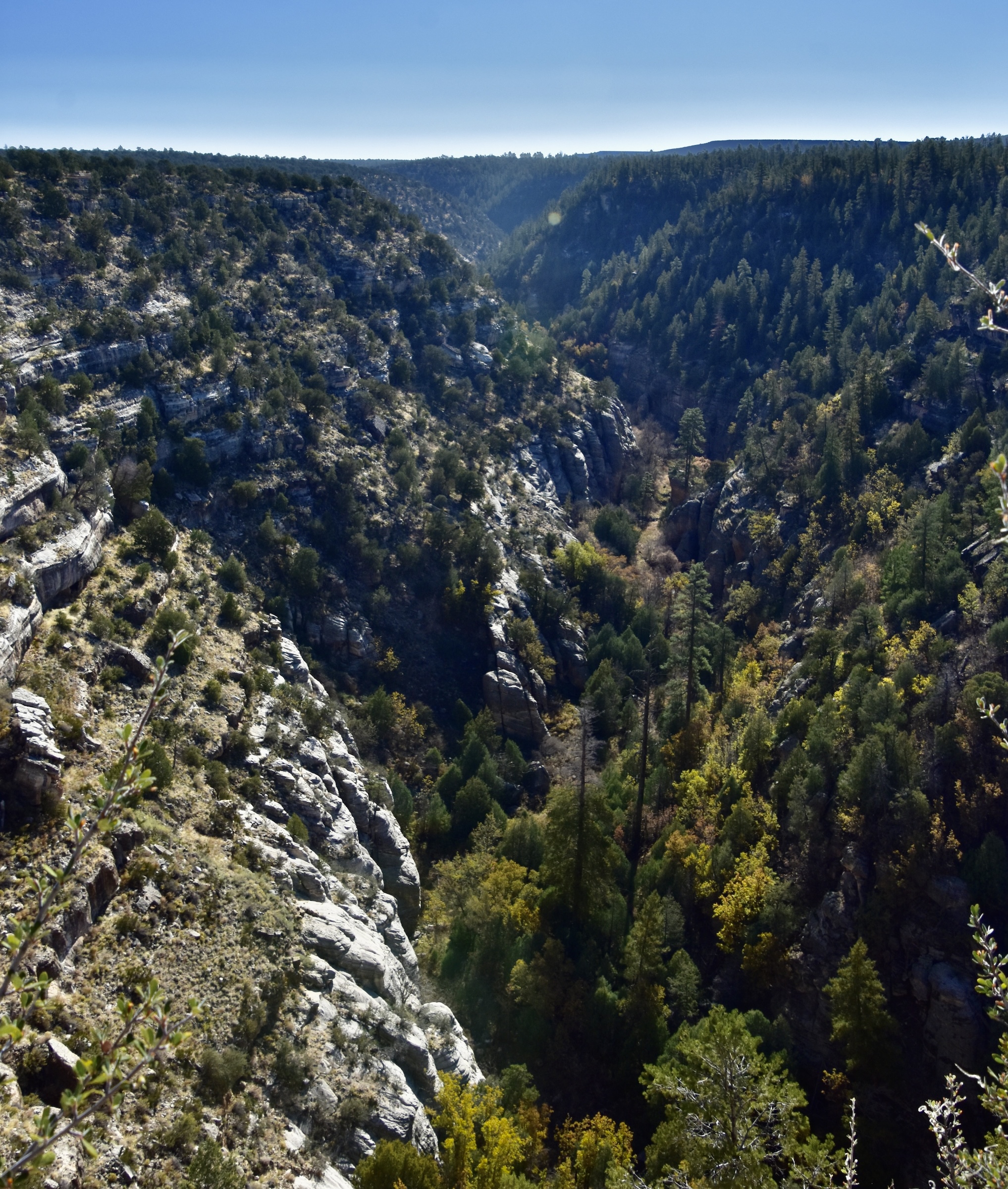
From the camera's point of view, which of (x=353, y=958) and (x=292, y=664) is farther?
(x=292, y=664)

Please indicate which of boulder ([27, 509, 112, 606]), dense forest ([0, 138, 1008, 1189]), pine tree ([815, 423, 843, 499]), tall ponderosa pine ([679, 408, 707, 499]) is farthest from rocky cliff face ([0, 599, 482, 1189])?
tall ponderosa pine ([679, 408, 707, 499])

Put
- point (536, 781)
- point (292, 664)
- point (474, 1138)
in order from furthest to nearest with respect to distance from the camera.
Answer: point (536, 781)
point (292, 664)
point (474, 1138)

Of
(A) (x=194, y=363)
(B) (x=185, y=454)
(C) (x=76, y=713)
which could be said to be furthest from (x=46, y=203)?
(C) (x=76, y=713)

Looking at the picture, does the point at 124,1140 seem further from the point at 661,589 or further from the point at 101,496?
the point at 661,589

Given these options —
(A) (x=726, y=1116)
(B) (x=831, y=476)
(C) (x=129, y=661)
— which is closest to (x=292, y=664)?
(C) (x=129, y=661)

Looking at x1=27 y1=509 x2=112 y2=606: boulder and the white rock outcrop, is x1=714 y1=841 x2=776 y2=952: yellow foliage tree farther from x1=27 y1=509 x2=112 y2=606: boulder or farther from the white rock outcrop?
x1=27 y1=509 x2=112 y2=606: boulder

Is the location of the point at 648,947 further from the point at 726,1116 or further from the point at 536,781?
the point at 536,781
